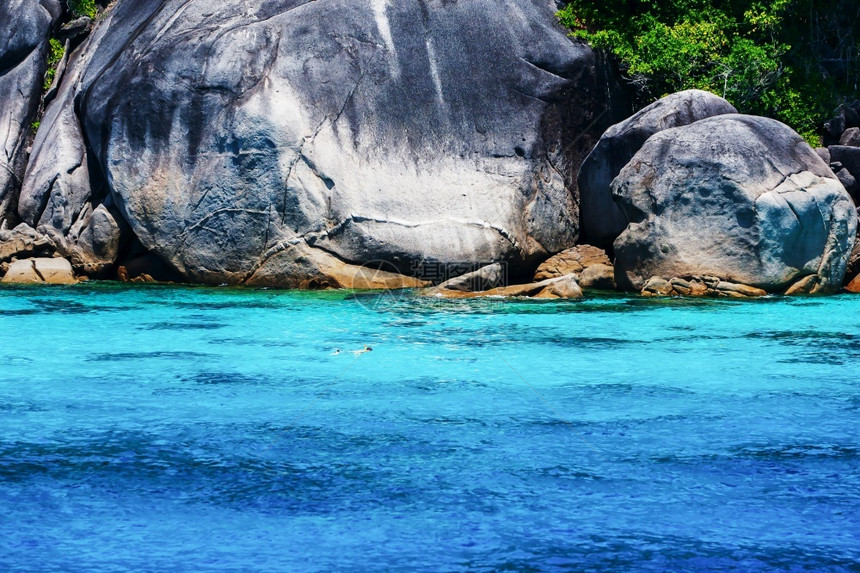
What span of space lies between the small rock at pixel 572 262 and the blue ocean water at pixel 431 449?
4912mm

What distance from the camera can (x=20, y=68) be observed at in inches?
690

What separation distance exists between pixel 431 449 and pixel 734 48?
11.8 meters

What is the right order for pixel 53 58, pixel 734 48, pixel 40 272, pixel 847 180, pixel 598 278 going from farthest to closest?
pixel 53 58 → pixel 734 48 → pixel 40 272 → pixel 847 180 → pixel 598 278

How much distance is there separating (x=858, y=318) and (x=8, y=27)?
45.4 feet

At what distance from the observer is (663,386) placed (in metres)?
7.20

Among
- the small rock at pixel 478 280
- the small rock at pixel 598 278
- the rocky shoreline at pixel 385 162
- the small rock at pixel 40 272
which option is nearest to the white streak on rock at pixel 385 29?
the rocky shoreline at pixel 385 162

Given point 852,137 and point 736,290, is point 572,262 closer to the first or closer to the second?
point 736,290

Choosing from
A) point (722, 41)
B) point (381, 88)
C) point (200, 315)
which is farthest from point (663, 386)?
point (722, 41)

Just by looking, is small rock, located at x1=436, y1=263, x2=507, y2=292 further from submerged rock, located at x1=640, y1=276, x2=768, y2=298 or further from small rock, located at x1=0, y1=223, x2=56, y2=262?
small rock, located at x1=0, y1=223, x2=56, y2=262

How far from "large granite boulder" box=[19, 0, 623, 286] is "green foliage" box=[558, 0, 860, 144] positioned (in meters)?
0.76

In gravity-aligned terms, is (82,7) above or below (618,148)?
above

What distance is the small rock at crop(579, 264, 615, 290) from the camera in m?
14.4

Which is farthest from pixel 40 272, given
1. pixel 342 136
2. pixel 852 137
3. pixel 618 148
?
pixel 852 137

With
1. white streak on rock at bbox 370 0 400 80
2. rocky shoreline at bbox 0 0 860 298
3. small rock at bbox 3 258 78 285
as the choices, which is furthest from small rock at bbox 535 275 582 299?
small rock at bbox 3 258 78 285
